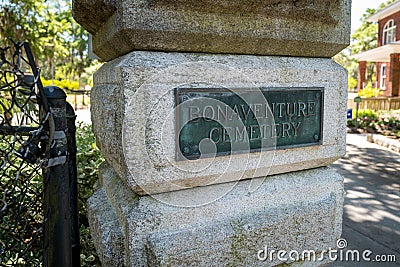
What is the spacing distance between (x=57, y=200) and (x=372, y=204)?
3875 mm

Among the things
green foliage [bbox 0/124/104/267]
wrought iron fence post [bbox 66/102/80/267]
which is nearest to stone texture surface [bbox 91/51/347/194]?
wrought iron fence post [bbox 66/102/80/267]

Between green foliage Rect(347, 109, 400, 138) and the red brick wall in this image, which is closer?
green foliage Rect(347, 109, 400, 138)

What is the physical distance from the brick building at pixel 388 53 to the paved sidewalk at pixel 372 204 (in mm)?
15291

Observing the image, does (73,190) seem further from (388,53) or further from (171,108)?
(388,53)

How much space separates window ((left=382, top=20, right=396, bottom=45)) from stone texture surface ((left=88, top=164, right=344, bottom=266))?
24606 millimetres

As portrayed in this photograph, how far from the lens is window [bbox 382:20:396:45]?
2259 centimetres

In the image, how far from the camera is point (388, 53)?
21.0m

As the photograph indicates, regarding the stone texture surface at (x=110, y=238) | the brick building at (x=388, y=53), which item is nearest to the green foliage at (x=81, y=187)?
the stone texture surface at (x=110, y=238)

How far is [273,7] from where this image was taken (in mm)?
1619

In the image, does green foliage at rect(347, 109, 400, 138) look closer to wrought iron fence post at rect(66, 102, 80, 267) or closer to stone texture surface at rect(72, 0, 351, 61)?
stone texture surface at rect(72, 0, 351, 61)

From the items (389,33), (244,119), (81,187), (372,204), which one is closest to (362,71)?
(389,33)

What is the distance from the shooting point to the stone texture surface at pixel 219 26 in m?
1.42

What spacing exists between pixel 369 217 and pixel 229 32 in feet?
9.89

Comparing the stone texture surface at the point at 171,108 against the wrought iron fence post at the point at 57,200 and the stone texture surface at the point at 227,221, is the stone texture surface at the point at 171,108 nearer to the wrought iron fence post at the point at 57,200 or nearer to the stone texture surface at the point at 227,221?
the stone texture surface at the point at 227,221
